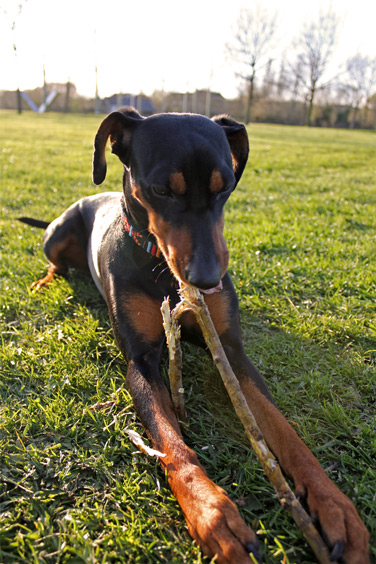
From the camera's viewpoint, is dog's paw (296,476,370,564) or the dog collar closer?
dog's paw (296,476,370,564)

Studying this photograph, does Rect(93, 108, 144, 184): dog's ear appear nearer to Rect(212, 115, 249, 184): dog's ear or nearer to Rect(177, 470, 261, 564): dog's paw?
Rect(212, 115, 249, 184): dog's ear

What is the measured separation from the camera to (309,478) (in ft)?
5.74

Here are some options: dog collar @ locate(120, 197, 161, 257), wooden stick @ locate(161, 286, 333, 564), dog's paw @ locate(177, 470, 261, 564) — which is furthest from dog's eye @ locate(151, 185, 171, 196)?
dog's paw @ locate(177, 470, 261, 564)

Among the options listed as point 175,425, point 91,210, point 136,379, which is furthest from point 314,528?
point 91,210

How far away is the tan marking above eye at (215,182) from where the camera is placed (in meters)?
2.24

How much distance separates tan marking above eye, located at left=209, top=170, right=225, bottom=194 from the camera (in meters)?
2.24

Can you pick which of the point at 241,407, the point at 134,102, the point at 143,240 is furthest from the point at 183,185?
the point at 134,102

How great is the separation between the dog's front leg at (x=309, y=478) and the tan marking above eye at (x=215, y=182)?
0.92 metres

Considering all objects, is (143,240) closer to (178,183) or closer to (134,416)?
(178,183)

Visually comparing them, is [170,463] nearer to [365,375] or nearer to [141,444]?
[141,444]

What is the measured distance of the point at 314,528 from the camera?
152 centimetres

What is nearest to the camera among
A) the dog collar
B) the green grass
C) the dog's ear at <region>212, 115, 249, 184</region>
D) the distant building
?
the green grass

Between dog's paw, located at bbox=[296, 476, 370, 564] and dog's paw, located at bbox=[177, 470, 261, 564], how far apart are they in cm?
27

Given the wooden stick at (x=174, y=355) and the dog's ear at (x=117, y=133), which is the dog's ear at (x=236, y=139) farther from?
the wooden stick at (x=174, y=355)
